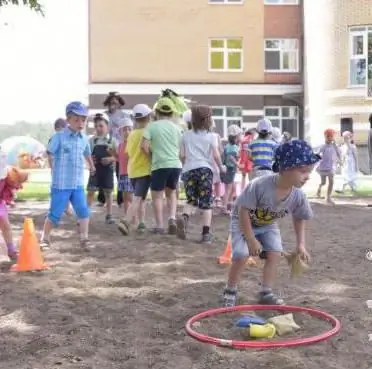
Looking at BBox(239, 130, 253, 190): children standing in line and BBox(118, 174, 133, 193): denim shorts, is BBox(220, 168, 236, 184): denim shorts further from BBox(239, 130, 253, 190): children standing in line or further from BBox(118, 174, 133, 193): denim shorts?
BBox(118, 174, 133, 193): denim shorts

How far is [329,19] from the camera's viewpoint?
30891mm

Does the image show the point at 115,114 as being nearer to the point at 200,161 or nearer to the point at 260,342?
the point at 200,161

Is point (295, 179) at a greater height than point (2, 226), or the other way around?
point (295, 179)

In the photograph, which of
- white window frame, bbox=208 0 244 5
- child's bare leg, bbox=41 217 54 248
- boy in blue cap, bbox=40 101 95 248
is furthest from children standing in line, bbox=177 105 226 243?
white window frame, bbox=208 0 244 5

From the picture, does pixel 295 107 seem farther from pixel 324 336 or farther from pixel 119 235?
pixel 324 336

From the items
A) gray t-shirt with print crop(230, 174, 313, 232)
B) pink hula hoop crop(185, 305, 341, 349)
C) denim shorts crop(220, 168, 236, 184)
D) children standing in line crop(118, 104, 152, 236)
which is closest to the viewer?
pink hula hoop crop(185, 305, 341, 349)

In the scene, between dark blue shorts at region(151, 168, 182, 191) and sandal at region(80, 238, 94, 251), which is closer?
Result: sandal at region(80, 238, 94, 251)

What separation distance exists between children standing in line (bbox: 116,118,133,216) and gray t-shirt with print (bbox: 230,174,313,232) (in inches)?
205

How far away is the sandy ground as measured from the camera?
4219mm

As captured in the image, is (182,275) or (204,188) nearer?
(182,275)

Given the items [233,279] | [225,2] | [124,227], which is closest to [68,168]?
[124,227]

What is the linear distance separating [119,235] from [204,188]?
141cm

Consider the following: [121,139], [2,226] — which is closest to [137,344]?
A: [2,226]

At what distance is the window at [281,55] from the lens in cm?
3703
